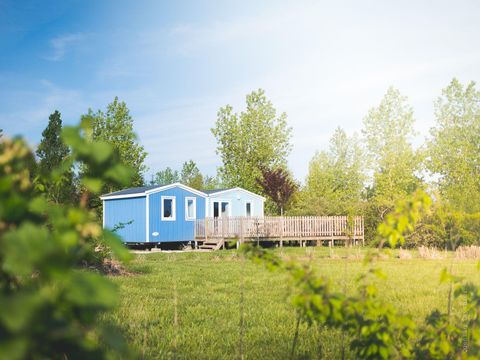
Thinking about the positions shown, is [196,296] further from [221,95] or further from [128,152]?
[221,95]

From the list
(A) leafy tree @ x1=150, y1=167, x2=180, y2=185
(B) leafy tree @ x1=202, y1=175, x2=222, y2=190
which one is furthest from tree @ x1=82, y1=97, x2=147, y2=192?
(A) leafy tree @ x1=150, y1=167, x2=180, y2=185

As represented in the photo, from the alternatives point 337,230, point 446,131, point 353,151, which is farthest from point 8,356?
point 353,151

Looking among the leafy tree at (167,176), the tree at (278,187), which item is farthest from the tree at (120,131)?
the leafy tree at (167,176)

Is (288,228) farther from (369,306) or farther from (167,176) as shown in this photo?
(167,176)

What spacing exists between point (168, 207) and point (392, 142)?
59.5 ft

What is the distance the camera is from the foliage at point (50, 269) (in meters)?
0.78

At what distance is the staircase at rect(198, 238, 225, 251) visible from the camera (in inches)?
877

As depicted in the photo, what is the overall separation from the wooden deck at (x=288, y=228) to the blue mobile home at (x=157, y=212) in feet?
3.13

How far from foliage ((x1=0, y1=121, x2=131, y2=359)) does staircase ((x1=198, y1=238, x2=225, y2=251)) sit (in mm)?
21211

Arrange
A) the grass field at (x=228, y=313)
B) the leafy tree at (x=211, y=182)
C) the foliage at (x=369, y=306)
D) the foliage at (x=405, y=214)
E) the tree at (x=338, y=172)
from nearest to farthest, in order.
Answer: the foliage at (x=369, y=306) < the foliage at (x=405, y=214) < the grass field at (x=228, y=313) < the tree at (x=338, y=172) < the leafy tree at (x=211, y=182)

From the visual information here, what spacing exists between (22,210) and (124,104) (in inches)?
1552

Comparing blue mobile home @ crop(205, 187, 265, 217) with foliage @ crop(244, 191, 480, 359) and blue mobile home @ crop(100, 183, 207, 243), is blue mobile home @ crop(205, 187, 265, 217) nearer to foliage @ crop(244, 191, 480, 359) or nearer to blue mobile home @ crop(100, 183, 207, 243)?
blue mobile home @ crop(100, 183, 207, 243)

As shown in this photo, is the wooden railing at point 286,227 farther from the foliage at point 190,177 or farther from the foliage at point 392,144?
the foliage at point 190,177

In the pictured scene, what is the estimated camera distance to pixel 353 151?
143 ft
